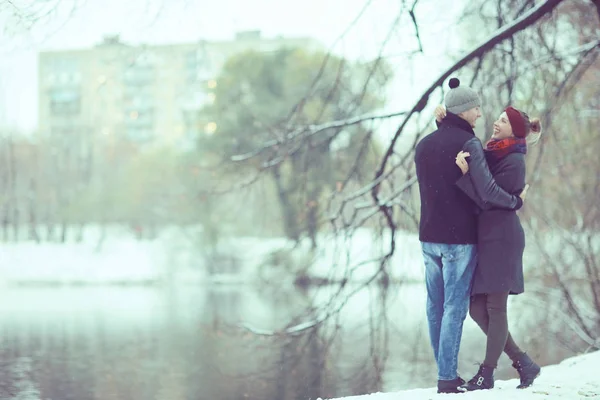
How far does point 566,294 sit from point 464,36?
2518 mm

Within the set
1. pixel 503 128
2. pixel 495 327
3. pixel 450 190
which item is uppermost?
pixel 503 128

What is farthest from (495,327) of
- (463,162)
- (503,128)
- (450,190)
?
(503,128)

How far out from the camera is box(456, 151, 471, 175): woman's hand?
4.22m

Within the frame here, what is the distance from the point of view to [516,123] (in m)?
4.34

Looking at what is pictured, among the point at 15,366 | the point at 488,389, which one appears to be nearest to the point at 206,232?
the point at 15,366

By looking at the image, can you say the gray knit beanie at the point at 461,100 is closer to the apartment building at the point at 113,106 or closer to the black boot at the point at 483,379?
the black boot at the point at 483,379

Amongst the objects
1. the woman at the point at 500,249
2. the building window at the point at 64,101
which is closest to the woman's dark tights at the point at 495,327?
the woman at the point at 500,249

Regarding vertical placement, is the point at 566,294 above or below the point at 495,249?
below

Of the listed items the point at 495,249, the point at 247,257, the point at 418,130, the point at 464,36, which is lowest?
the point at 247,257

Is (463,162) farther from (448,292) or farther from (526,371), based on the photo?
(526,371)

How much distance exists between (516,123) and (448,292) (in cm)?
82

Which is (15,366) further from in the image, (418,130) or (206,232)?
(206,232)

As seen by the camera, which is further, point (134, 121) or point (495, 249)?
point (134, 121)

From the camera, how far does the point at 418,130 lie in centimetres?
631
